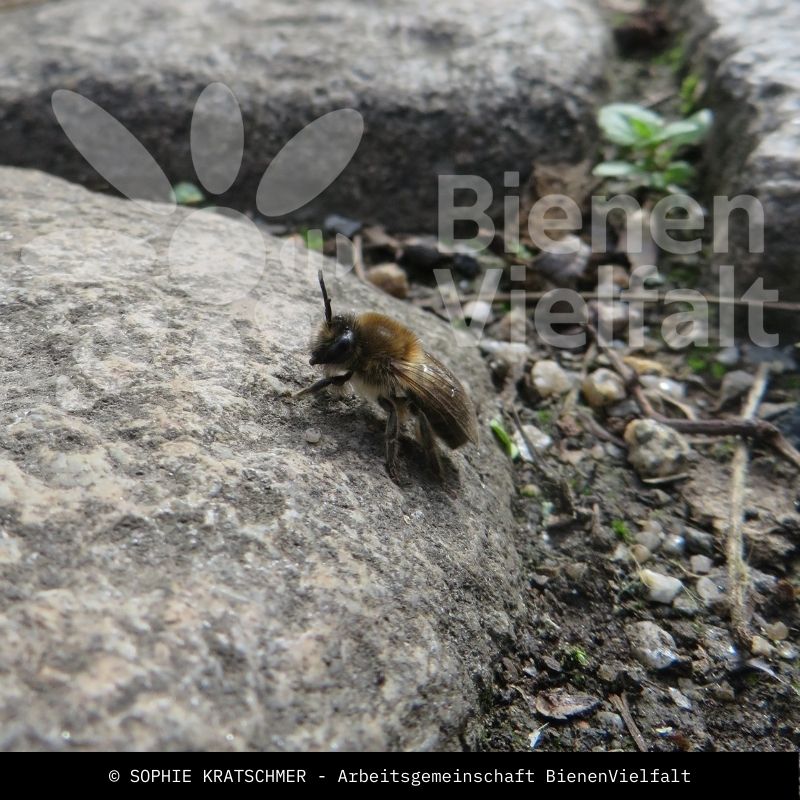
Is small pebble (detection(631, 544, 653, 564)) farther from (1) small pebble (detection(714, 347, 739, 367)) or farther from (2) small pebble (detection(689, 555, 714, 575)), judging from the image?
(1) small pebble (detection(714, 347, 739, 367))

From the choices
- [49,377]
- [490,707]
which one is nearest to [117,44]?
[49,377]

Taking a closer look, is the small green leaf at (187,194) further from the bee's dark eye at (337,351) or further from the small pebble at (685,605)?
the small pebble at (685,605)

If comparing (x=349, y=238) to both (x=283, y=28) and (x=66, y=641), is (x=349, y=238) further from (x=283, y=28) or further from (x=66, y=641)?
(x=66, y=641)

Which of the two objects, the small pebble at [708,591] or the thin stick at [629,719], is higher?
the small pebble at [708,591]

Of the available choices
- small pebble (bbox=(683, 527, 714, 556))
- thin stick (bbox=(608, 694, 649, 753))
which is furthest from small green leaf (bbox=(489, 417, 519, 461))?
thin stick (bbox=(608, 694, 649, 753))

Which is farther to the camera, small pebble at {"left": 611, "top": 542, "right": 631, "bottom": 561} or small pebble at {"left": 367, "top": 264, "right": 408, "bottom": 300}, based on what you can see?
small pebble at {"left": 367, "top": 264, "right": 408, "bottom": 300}

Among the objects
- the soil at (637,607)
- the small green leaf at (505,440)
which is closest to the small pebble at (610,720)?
the soil at (637,607)

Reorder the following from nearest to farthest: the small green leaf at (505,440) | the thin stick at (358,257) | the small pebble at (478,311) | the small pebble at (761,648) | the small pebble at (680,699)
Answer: the small pebble at (680,699), the small pebble at (761,648), the small green leaf at (505,440), the small pebble at (478,311), the thin stick at (358,257)
